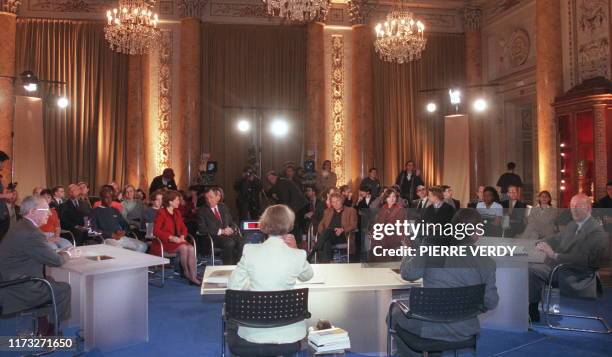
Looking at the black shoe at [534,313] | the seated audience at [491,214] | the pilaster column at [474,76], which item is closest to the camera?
the black shoe at [534,313]

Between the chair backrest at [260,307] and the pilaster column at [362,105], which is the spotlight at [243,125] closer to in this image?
the pilaster column at [362,105]

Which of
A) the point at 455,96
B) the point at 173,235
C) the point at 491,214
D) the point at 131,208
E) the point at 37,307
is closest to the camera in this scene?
the point at 37,307

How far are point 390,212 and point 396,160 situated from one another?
524 centimetres

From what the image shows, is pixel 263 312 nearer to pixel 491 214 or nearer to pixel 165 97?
pixel 491 214

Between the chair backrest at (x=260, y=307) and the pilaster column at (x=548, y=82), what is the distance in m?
8.06

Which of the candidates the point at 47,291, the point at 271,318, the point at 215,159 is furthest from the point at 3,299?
the point at 215,159

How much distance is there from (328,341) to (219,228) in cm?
421

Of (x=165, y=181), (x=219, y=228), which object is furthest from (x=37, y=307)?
(x=165, y=181)

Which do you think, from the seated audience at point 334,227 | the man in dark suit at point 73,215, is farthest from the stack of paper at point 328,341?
the man in dark suit at point 73,215

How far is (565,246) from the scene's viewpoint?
5.23 meters

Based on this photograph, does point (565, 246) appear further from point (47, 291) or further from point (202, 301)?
point (47, 291)

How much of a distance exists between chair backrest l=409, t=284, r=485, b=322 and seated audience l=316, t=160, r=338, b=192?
26.3ft

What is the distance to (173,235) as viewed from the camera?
7.00 meters

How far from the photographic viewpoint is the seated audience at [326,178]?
1132cm
